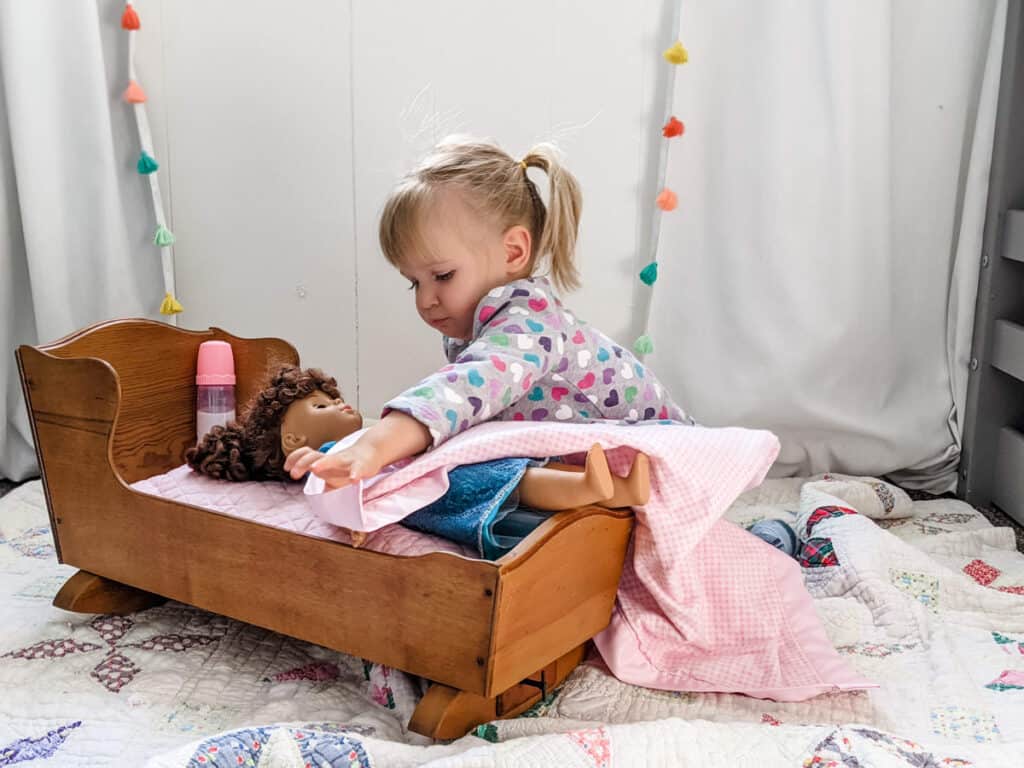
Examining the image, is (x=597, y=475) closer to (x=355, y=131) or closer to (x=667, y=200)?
(x=667, y=200)

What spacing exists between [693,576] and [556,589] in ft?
0.70

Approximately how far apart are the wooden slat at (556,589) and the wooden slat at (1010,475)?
890 millimetres

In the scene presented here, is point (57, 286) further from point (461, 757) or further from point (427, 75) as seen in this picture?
point (461, 757)

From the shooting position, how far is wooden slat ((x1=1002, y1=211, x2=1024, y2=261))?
174cm

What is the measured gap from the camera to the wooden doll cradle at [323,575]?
3.43 ft

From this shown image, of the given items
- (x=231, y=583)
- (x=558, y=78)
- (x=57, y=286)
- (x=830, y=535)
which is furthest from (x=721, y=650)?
(x=57, y=286)

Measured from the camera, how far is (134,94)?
6.64 ft

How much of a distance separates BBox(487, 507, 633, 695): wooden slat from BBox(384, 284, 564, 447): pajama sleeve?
0.17m

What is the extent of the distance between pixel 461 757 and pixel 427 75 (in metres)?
1.35

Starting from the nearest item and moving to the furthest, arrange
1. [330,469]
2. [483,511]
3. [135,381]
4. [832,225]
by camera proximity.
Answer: [330,469] → [483,511] → [135,381] → [832,225]

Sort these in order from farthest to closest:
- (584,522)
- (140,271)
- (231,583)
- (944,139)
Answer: (140,271) < (944,139) < (231,583) < (584,522)

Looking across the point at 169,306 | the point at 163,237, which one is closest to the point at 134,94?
the point at 163,237

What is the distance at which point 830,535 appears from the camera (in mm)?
1542

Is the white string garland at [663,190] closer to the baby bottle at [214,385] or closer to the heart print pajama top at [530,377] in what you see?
the heart print pajama top at [530,377]
